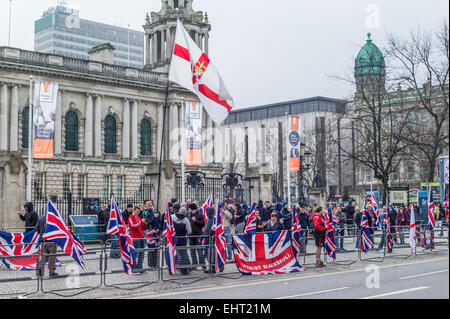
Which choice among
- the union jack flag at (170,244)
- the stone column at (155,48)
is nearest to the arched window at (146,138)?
the stone column at (155,48)

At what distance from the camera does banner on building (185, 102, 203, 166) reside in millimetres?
40000

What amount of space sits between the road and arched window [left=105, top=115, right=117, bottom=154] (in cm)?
4240

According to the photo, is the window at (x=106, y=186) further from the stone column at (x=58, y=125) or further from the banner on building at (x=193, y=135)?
the banner on building at (x=193, y=135)

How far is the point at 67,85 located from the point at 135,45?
83.9m

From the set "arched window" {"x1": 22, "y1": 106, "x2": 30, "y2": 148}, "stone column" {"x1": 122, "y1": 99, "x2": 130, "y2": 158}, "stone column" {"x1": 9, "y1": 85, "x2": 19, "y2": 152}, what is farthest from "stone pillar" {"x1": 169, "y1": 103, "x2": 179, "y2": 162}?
"stone column" {"x1": 9, "y1": 85, "x2": 19, "y2": 152}

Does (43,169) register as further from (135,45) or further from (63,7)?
(135,45)

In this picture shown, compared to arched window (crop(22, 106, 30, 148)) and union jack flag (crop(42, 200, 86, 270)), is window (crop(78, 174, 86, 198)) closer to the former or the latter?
arched window (crop(22, 106, 30, 148))

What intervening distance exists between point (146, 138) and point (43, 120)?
2500 centimetres

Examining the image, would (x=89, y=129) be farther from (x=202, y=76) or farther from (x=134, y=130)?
(x=202, y=76)

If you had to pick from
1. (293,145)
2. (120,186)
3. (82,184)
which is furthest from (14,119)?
(293,145)

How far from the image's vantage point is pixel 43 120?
34.8 m

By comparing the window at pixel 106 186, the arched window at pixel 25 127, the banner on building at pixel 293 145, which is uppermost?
the arched window at pixel 25 127

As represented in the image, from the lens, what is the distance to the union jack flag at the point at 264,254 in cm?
1602

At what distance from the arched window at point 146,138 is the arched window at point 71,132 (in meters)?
7.57
